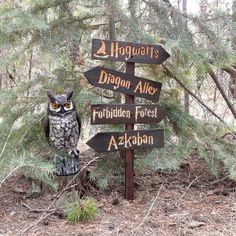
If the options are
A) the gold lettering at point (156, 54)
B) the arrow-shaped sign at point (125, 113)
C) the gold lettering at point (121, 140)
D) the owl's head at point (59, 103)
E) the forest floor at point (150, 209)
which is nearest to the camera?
the forest floor at point (150, 209)

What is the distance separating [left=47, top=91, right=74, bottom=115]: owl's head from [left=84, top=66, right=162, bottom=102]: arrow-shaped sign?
0.24 metres

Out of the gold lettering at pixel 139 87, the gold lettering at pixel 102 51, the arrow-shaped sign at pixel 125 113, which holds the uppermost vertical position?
the gold lettering at pixel 102 51

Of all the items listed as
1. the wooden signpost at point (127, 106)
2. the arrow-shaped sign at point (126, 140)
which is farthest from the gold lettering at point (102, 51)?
the arrow-shaped sign at point (126, 140)

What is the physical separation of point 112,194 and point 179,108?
3.32 ft

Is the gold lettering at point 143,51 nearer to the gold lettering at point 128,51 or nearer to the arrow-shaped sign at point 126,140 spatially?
the gold lettering at point 128,51

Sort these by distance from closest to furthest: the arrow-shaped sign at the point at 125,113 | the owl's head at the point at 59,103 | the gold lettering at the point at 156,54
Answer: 1. the owl's head at the point at 59,103
2. the arrow-shaped sign at the point at 125,113
3. the gold lettering at the point at 156,54

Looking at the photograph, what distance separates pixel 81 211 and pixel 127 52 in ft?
4.23

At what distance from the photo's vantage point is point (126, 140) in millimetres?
2953

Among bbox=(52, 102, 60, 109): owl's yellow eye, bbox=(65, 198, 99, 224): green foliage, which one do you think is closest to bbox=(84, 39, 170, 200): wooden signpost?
bbox=(52, 102, 60, 109): owl's yellow eye

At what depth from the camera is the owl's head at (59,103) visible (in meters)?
2.69

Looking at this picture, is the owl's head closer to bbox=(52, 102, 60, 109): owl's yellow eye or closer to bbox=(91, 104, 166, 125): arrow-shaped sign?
bbox=(52, 102, 60, 109): owl's yellow eye

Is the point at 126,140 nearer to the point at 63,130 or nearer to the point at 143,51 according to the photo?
the point at 63,130

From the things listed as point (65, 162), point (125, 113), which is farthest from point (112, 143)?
point (65, 162)

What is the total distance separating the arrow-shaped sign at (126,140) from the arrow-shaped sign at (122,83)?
12.4 inches
